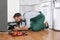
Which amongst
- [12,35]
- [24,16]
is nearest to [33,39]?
[12,35]

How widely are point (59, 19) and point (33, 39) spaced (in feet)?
3.07

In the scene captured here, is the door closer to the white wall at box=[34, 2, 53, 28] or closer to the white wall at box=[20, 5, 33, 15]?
the white wall at box=[20, 5, 33, 15]

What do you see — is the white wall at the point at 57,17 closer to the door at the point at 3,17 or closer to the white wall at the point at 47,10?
the white wall at the point at 47,10

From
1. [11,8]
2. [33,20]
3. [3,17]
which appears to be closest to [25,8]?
[11,8]

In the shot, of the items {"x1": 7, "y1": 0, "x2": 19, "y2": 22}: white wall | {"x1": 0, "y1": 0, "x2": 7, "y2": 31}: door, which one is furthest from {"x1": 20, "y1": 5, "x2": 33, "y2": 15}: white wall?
{"x1": 0, "y1": 0, "x2": 7, "y2": 31}: door

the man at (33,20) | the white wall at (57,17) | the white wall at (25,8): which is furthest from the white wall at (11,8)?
the white wall at (57,17)

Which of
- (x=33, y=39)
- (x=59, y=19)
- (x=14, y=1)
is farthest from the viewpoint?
(x=14, y=1)

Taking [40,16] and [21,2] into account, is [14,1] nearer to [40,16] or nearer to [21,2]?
[21,2]

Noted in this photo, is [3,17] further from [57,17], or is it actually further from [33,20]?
[57,17]

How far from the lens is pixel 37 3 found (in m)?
3.31

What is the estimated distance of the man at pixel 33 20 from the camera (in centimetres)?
290

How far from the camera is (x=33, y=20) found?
3.01m

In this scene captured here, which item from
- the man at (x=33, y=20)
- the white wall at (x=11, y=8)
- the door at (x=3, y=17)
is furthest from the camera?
the white wall at (x=11, y=8)

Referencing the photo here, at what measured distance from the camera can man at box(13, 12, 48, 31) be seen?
2.90m
